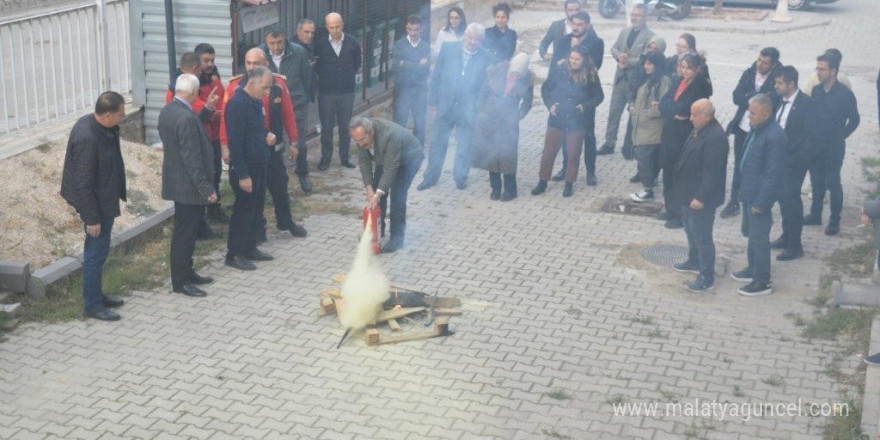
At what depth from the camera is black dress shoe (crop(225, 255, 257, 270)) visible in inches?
378

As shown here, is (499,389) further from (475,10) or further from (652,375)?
(475,10)

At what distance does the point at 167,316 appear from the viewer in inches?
337

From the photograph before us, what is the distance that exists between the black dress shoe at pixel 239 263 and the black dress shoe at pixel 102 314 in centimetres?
139

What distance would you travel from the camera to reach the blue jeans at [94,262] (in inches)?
324

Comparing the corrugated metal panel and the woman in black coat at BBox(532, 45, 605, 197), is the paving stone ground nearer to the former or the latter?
the woman in black coat at BBox(532, 45, 605, 197)

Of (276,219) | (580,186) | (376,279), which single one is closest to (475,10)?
(580,186)

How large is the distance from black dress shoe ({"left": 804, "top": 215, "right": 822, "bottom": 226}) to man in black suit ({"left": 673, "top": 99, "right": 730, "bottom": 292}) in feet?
7.22

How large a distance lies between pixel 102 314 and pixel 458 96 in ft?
17.2

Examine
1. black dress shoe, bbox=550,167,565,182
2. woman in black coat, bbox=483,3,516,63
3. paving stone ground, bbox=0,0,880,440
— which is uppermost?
→ woman in black coat, bbox=483,3,516,63

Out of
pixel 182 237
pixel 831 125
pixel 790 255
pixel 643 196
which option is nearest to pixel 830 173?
pixel 831 125

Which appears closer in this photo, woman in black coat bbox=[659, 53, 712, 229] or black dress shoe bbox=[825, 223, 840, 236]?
woman in black coat bbox=[659, 53, 712, 229]

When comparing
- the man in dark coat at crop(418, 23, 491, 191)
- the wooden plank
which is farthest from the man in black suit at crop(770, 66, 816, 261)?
the wooden plank

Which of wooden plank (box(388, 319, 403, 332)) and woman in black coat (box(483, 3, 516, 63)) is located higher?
woman in black coat (box(483, 3, 516, 63))

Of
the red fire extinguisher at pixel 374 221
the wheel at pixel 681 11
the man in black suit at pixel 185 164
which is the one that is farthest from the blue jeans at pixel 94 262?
the wheel at pixel 681 11
